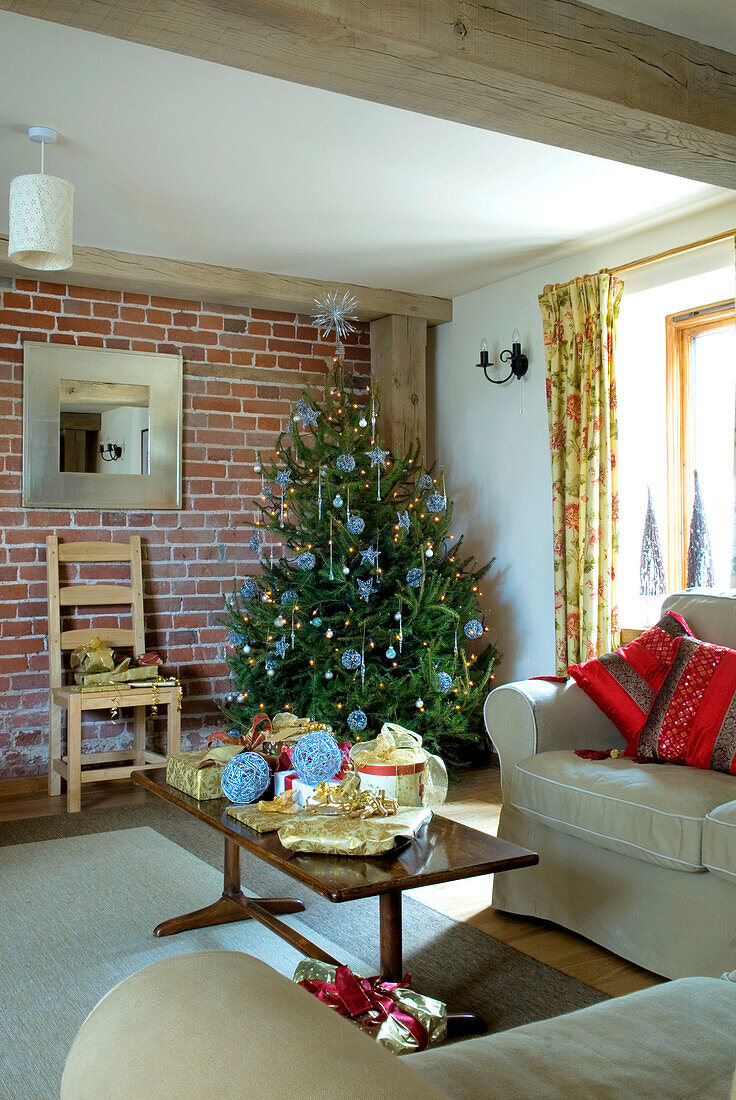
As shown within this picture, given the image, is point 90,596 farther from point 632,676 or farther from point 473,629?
point 632,676

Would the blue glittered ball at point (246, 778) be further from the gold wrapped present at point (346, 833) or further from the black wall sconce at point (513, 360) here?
the black wall sconce at point (513, 360)

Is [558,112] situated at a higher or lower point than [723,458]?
higher

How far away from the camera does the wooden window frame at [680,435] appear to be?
4332 mm

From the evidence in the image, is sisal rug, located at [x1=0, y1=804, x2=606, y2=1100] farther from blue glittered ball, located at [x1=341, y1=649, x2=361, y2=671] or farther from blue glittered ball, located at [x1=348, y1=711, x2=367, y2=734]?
blue glittered ball, located at [x1=341, y1=649, x2=361, y2=671]

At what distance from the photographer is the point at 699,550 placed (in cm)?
423

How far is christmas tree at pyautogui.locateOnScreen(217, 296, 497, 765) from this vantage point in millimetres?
4305

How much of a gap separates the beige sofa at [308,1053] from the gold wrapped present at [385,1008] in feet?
2.22

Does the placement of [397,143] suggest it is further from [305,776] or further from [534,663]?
[534,663]

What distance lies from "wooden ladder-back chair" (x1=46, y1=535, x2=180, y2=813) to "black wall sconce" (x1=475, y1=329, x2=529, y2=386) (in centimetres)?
192

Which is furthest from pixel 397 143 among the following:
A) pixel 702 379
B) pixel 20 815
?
pixel 20 815

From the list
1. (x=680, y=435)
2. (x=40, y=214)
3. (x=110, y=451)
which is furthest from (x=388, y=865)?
(x=110, y=451)

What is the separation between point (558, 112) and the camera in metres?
2.46

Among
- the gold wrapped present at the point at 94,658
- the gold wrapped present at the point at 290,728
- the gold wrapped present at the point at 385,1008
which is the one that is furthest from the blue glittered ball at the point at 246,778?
the gold wrapped present at the point at 94,658

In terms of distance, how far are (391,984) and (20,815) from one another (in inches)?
100.0
